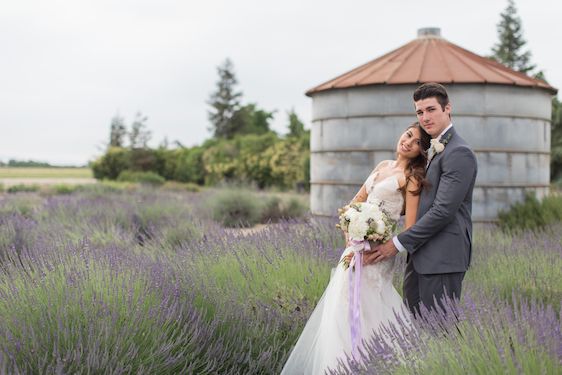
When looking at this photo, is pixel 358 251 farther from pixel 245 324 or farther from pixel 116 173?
pixel 116 173

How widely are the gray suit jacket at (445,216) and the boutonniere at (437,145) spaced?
0.06 feet

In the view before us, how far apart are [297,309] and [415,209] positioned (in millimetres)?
Result: 1130

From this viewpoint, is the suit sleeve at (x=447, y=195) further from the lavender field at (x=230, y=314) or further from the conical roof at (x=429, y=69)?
the conical roof at (x=429, y=69)

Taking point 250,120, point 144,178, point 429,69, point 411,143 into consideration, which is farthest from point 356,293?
point 250,120

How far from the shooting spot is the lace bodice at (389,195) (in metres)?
3.65

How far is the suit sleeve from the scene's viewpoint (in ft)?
10.9

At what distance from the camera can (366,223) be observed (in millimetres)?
3461

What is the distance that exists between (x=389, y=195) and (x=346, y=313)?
0.70 m

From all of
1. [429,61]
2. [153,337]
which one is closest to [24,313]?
[153,337]

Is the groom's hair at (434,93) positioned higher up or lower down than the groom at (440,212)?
higher up

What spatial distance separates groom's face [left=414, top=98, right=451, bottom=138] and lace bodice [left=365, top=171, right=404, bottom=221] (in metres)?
0.34

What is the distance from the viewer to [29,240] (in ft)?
21.2

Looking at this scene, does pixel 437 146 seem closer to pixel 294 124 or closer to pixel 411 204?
pixel 411 204

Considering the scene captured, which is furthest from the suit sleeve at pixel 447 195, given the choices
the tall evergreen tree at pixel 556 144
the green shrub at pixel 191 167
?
the green shrub at pixel 191 167
